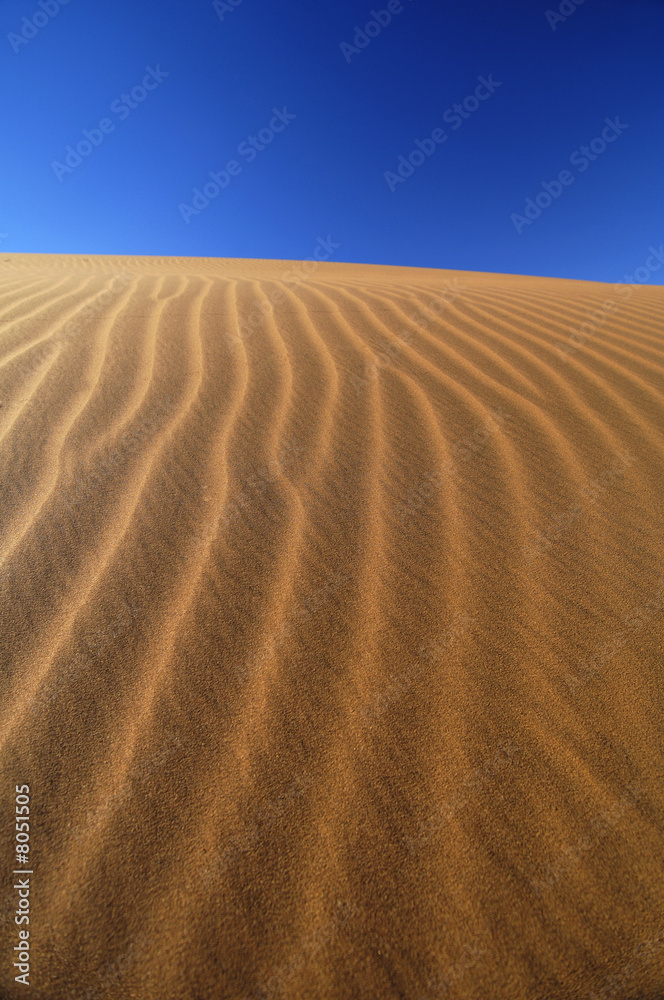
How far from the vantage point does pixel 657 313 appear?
3812mm

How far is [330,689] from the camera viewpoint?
1.04m

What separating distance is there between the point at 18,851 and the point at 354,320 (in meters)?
3.14

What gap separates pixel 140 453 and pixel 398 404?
1101 millimetres

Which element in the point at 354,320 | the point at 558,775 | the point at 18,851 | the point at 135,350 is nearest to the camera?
the point at 18,851

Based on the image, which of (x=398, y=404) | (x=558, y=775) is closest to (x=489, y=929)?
(x=558, y=775)

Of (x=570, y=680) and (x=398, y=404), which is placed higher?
(x=398, y=404)

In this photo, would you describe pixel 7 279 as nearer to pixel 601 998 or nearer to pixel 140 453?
pixel 140 453

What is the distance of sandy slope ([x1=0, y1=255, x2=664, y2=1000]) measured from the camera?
0.71 metres

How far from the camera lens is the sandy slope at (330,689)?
2.33 feet

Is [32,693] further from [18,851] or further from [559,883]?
[559,883]

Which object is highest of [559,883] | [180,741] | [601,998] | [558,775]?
[180,741]

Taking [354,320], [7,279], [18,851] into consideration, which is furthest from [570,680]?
[7,279]

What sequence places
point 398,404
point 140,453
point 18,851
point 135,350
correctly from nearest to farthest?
point 18,851
point 140,453
point 398,404
point 135,350

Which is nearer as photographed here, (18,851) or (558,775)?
(18,851)
